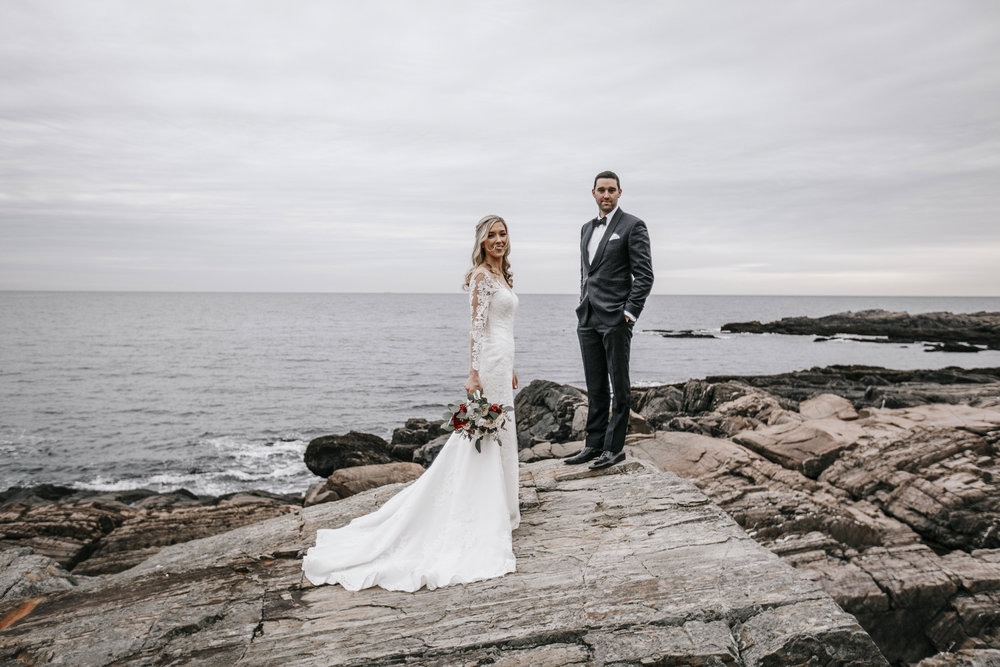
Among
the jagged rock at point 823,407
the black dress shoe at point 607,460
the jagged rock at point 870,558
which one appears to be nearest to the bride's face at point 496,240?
the black dress shoe at point 607,460

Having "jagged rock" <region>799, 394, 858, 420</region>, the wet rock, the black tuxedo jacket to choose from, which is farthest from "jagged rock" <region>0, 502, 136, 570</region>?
"jagged rock" <region>799, 394, 858, 420</region>

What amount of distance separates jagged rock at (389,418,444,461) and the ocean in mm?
3086

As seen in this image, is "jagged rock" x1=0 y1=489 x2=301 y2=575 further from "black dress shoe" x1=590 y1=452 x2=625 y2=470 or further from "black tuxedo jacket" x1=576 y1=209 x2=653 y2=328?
"black tuxedo jacket" x1=576 y1=209 x2=653 y2=328

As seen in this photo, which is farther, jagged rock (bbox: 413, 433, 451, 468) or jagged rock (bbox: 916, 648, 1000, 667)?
jagged rock (bbox: 413, 433, 451, 468)

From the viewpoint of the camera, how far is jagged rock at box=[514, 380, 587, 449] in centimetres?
1433

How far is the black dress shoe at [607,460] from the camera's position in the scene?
6.95m

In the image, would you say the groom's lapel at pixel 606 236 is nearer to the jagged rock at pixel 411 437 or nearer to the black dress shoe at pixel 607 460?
the black dress shoe at pixel 607 460

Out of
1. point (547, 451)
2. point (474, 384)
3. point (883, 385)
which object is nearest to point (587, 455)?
point (474, 384)

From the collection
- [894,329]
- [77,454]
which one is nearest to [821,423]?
[77,454]

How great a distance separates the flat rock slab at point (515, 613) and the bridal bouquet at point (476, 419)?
1146 millimetres

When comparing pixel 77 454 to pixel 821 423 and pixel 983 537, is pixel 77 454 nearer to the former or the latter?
pixel 821 423

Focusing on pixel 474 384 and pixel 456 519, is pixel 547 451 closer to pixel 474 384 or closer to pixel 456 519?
pixel 474 384

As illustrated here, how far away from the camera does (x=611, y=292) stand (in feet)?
21.2

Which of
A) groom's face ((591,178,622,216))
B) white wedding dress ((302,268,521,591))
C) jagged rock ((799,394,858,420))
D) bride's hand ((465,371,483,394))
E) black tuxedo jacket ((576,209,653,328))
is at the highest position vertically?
groom's face ((591,178,622,216))
